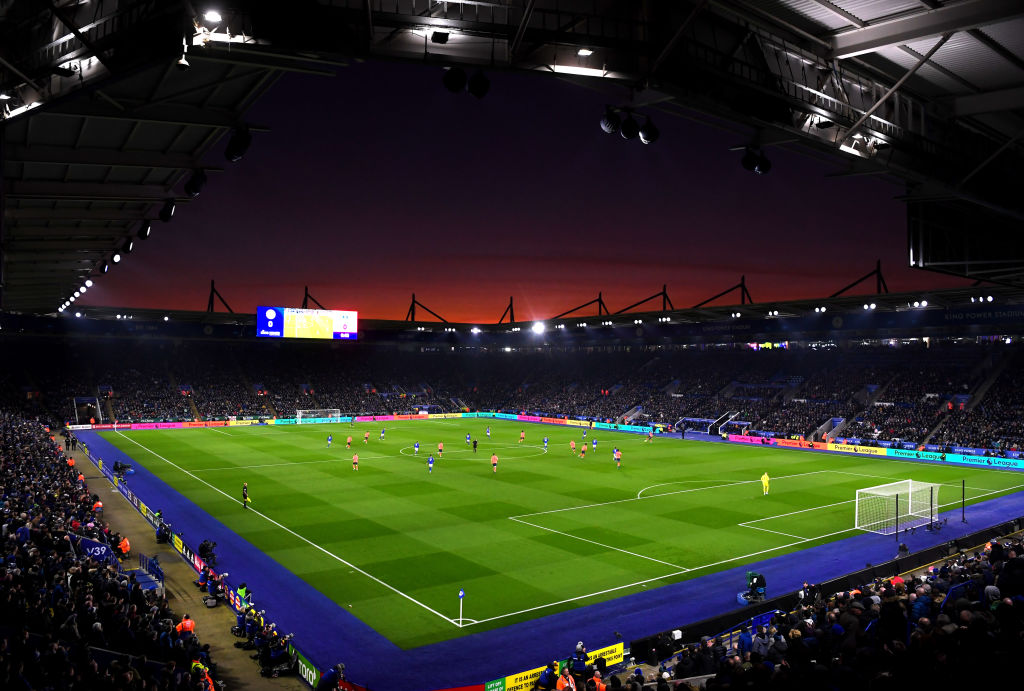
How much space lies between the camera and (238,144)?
11820 mm

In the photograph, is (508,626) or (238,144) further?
(508,626)

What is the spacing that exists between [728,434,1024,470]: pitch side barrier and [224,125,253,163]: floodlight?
2101 inches

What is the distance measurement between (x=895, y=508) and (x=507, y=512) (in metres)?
17.6

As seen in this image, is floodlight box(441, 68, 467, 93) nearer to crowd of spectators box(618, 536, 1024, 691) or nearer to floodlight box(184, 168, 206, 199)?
crowd of spectators box(618, 536, 1024, 691)

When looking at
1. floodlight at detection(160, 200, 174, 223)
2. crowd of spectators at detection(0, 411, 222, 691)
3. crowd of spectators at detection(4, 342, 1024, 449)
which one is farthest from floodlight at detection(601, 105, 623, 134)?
crowd of spectators at detection(4, 342, 1024, 449)

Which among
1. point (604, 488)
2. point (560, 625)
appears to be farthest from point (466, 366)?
point (560, 625)

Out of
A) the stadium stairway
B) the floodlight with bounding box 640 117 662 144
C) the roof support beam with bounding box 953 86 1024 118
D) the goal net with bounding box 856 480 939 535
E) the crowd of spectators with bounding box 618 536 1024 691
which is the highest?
the roof support beam with bounding box 953 86 1024 118

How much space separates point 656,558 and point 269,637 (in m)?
14.1

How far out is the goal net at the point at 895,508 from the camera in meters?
30.5

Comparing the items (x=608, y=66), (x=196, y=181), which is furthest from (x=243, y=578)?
(x=608, y=66)

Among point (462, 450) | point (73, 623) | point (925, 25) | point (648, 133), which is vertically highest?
point (925, 25)

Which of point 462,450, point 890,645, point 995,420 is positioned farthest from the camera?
point 462,450

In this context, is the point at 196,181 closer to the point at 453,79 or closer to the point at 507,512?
the point at 453,79

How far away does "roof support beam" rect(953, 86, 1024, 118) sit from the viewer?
37.2 ft
